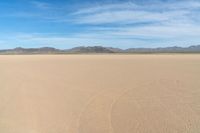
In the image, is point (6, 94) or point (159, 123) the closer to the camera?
point (159, 123)

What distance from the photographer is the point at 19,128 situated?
5.28m

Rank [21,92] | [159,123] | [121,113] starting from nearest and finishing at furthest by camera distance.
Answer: [159,123], [121,113], [21,92]

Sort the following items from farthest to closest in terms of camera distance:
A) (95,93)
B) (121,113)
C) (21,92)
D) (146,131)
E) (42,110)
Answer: (21,92)
(95,93)
(42,110)
(121,113)
(146,131)

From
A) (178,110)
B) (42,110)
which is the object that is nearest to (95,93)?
(42,110)

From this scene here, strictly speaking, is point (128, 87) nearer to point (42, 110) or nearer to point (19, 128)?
point (42, 110)

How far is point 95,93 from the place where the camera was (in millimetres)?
7969

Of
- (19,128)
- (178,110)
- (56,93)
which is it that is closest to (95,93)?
(56,93)

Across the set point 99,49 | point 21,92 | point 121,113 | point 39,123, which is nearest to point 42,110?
point 39,123

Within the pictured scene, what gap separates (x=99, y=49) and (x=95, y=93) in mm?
108671

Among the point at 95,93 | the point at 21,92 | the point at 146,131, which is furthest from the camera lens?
the point at 21,92

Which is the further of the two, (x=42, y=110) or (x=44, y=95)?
(x=44, y=95)

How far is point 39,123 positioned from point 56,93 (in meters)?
2.71

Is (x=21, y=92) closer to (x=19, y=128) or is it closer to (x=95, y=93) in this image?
(x=95, y=93)

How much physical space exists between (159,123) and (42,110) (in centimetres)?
234
